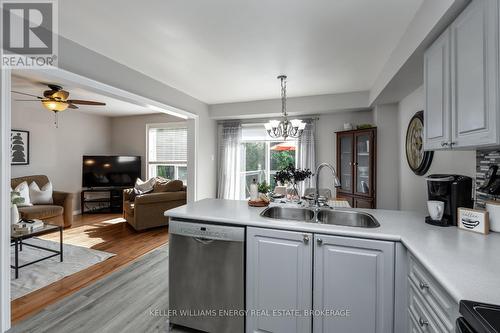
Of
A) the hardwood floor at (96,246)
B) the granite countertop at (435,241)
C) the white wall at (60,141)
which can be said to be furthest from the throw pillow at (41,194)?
the granite countertop at (435,241)

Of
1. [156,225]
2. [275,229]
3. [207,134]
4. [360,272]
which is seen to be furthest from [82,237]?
[360,272]

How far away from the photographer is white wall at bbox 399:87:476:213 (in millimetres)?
1893

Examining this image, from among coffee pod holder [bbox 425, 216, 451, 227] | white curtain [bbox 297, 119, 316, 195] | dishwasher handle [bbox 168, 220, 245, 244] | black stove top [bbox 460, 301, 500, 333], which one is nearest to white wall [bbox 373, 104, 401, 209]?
white curtain [bbox 297, 119, 316, 195]

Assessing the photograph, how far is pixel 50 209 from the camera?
13.3 ft

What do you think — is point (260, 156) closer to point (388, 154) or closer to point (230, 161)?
point (230, 161)

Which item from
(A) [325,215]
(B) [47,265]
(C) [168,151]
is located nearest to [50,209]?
(B) [47,265]

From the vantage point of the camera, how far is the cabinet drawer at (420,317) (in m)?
1.00

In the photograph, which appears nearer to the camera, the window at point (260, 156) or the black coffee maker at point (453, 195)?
the black coffee maker at point (453, 195)

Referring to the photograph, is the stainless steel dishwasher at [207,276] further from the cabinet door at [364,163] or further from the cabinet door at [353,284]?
the cabinet door at [364,163]

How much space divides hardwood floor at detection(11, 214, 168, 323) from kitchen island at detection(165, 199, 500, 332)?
5.30 ft

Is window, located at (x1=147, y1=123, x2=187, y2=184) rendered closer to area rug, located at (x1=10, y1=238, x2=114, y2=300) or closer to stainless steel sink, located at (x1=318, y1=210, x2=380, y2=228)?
area rug, located at (x1=10, y1=238, x2=114, y2=300)

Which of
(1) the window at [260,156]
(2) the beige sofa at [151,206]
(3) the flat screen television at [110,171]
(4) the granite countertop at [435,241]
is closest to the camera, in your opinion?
(4) the granite countertop at [435,241]

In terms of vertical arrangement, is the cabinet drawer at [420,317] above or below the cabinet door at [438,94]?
below

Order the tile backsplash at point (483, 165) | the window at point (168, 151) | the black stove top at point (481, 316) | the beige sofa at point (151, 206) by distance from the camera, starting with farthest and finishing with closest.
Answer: the window at point (168, 151) → the beige sofa at point (151, 206) → the tile backsplash at point (483, 165) → the black stove top at point (481, 316)
